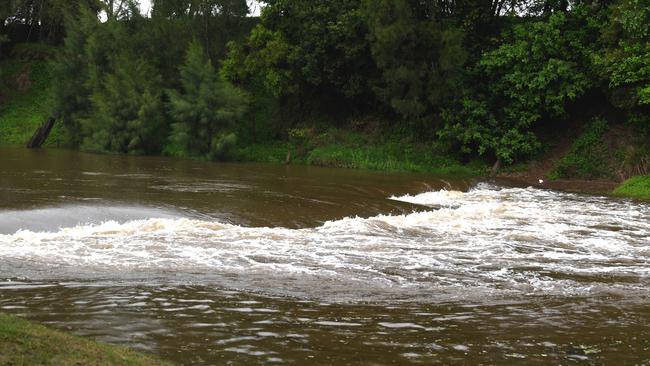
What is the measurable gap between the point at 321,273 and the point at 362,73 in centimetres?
2504

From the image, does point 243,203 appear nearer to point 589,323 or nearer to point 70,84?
point 589,323

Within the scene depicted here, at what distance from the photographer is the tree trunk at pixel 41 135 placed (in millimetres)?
38031

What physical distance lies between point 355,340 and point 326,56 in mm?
27438

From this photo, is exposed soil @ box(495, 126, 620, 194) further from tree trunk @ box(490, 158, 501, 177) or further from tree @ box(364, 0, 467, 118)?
tree @ box(364, 0, 467, 118)

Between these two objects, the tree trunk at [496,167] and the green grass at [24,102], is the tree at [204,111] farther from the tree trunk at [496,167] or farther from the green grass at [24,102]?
the tree trunk at [496,167]

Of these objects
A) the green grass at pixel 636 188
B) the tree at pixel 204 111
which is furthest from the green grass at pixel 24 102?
the green grass at pixel 636 188

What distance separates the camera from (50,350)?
495cm

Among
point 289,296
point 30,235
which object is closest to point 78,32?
point 30,235

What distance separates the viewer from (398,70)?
29406 millimetres

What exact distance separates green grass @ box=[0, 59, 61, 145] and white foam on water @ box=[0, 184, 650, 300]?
29236 millimetres

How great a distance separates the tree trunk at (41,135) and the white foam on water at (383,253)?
28.3 m

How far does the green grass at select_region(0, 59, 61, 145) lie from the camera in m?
41.3

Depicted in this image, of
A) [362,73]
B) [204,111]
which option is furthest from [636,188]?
[204,111]

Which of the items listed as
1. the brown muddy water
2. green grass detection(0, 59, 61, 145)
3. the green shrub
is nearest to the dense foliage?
the green shrub
